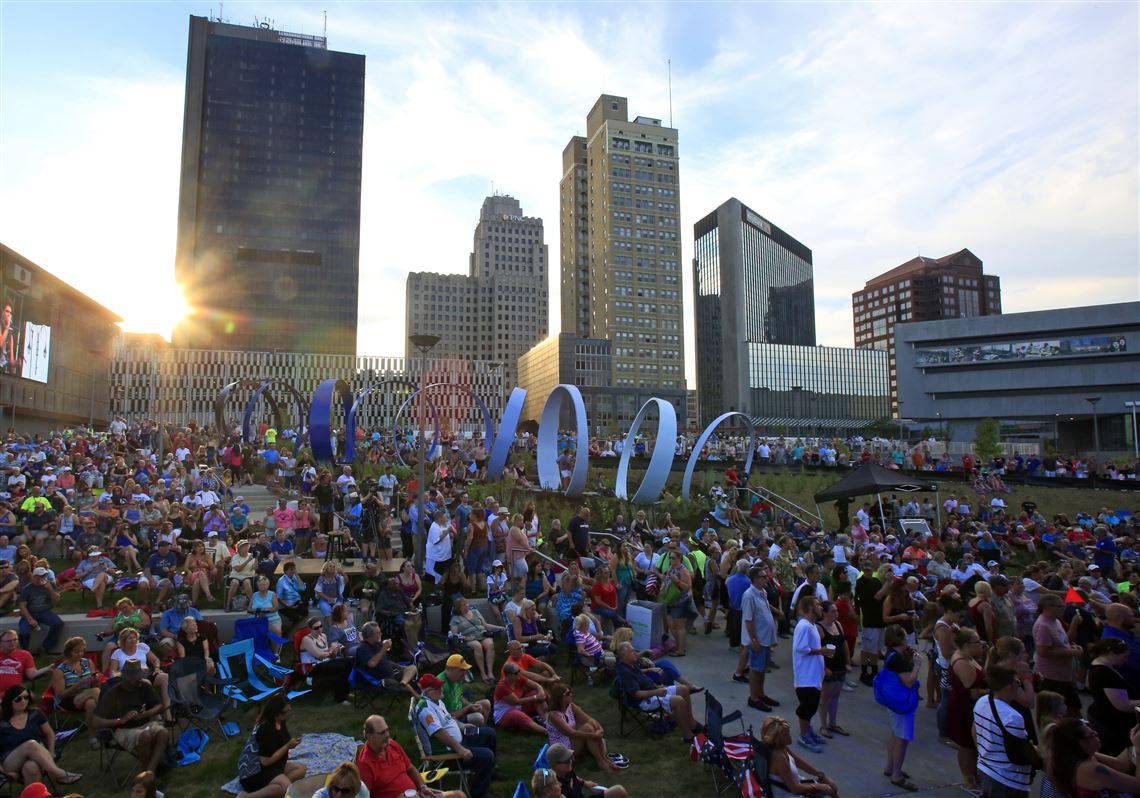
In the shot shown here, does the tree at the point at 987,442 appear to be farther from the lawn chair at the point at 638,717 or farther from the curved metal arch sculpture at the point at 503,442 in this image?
the lawn chair at the point at 638,717

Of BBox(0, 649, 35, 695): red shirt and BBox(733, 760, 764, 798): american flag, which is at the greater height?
BBox(0, 649, 35, 695): red shirt

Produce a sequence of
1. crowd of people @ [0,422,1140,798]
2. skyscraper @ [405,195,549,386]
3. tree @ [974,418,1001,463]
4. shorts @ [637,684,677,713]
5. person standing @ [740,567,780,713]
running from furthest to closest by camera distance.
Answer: skyscraper @ [405,195,549,386] < tree @ [974,418,1001,463] < person standing @ [740,567,780,713] < shorts @ [637,684,677,713] < crowd of people @ [0,422,1140,798]

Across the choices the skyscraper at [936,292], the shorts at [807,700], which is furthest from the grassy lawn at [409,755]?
the skyscraper at [936,292]

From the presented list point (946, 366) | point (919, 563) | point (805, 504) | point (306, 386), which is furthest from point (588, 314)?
point (919, 563)

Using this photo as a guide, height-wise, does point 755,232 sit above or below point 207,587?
above

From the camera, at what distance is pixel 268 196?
13662cm

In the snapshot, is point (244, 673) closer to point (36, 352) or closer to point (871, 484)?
point (871, 484)

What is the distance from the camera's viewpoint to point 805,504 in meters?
24.0

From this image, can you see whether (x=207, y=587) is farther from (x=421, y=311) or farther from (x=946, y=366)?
(x=421, y=311)

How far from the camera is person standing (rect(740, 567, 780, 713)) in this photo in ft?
27.3

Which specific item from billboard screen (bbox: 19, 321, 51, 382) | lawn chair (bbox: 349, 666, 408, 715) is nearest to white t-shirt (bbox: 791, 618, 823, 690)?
lawn chair (bbox: 349, 666, 408, 715)

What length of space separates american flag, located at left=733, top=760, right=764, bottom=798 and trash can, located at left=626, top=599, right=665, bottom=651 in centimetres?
404

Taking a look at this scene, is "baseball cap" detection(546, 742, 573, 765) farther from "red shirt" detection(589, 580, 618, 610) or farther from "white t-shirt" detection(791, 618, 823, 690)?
"red shirt" detection(589, 580, 618, 610)

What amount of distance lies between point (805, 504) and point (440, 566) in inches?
618
